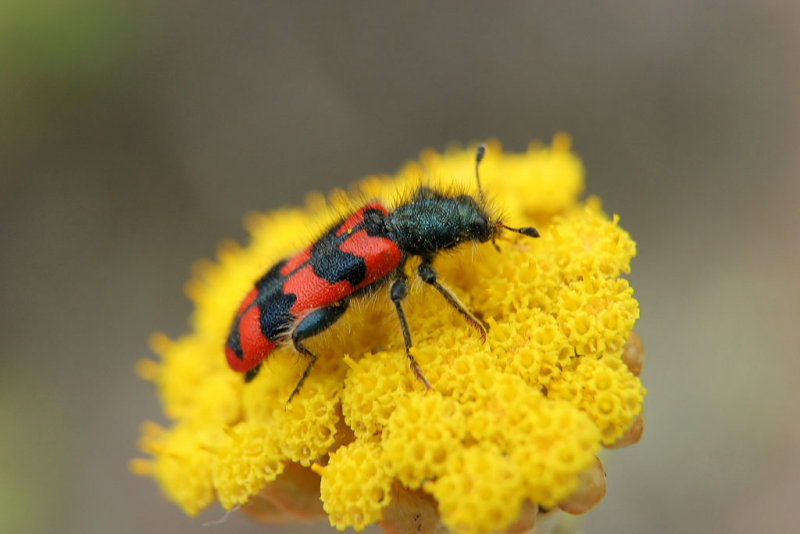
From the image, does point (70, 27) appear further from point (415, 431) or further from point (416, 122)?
point (415, 431)

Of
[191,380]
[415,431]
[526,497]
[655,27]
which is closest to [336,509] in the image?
[415,431]

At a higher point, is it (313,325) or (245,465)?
(313,325)

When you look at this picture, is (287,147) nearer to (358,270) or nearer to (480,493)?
(358,270)

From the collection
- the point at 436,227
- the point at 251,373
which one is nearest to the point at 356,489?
the point at 251,373

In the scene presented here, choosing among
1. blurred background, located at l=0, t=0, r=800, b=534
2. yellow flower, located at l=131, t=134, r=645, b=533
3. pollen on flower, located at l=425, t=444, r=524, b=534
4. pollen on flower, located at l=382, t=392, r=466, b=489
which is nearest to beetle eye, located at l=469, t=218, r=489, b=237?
yellow flower, located at l=131, t=134, r=645, b=533

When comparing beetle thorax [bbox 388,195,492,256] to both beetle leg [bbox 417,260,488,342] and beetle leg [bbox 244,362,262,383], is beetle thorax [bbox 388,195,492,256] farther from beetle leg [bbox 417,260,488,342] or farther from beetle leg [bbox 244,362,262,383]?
beetle leg [bbox 244,362,262,383]

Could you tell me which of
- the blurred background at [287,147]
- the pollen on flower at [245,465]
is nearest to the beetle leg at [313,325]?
the pollen on flower at [245,465]
